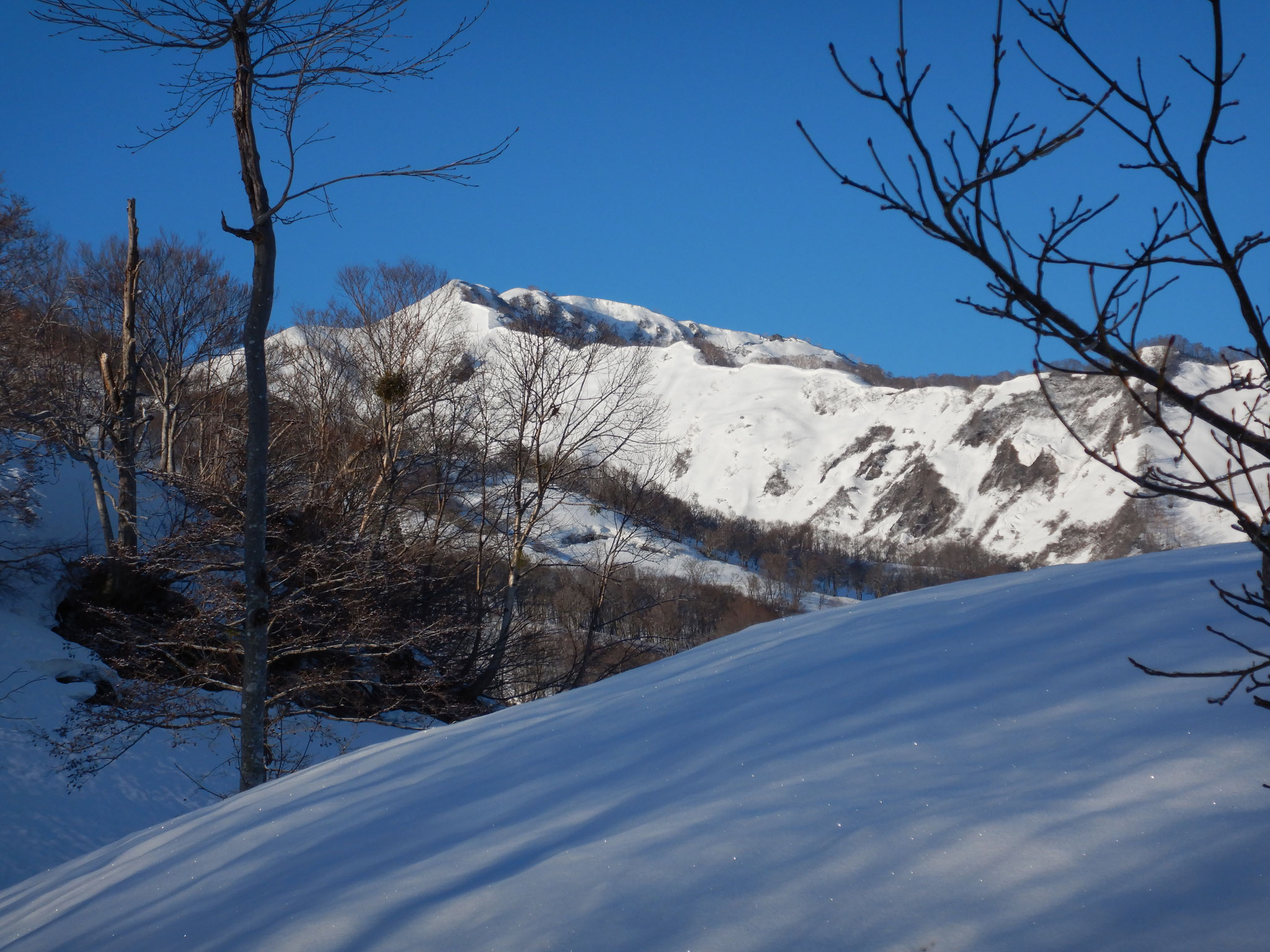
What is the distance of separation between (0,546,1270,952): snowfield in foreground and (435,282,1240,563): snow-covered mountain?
3939cm

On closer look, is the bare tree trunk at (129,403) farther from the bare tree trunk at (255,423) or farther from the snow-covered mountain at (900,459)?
the snow-covered mountain at (900,459)

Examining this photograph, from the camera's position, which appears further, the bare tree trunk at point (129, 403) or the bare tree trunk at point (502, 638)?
the bare tree trunk at point (502, 638)

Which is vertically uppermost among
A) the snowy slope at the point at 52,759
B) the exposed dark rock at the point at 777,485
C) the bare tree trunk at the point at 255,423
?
the exposed dark rock at the point at 777,485

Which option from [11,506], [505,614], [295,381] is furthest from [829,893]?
[295,381]

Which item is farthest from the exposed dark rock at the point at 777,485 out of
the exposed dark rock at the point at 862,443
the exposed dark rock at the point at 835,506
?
the exposed dark rock at the point at 835,506

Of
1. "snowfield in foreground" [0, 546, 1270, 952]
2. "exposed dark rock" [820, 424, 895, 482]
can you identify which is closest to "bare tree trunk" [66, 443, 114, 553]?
"snowfield in foreground" [0, 546, 1270, 952]

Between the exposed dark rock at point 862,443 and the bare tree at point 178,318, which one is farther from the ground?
the exposed dark rock at point 862,443

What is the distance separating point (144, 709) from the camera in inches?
426

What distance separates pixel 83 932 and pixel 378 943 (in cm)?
165

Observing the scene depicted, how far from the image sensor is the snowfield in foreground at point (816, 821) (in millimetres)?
1683

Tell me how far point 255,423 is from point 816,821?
18.4 ft

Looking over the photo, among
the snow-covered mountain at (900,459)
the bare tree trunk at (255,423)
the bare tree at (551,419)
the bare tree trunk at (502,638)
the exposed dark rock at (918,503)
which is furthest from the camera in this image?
the exposed dark rock at (918,503)

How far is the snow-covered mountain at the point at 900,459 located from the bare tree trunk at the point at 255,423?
39.2 meters

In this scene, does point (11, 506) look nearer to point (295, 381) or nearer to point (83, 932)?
point (295, 381)
